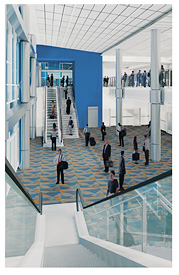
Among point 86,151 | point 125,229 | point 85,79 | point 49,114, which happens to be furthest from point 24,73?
point 85,79

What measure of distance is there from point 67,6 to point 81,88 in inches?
672

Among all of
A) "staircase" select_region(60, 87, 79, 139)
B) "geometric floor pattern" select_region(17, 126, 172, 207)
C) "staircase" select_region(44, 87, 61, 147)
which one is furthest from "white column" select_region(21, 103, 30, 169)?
"staircase" select_region(60, 87, 79, 139)

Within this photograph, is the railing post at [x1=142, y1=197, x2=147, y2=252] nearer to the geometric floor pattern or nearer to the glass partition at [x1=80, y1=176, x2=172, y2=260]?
the glass partition at [x1=80, y1=176, x2=172, y2=260]

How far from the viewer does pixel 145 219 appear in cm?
442

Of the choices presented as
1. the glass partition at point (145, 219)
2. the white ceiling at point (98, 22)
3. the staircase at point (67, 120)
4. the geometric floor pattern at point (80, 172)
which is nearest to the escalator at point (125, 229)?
the glass partition at point (145, 219)

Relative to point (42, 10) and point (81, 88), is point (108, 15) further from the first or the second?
point (81, 88)

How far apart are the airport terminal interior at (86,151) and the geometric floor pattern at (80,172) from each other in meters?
0.05

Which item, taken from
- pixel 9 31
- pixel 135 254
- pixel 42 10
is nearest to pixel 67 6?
pixel 42 10

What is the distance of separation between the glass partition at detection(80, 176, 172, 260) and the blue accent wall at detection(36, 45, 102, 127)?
26.2 metres

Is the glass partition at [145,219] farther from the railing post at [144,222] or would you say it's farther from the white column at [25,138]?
the white column at [25,138]

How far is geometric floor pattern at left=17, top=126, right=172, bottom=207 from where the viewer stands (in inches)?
490

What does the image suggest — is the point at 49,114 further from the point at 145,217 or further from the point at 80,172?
the point at 145,217

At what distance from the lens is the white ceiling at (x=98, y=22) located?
14703 mm

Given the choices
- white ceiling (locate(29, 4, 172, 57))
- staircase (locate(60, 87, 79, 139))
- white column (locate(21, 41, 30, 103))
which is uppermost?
white ceiling (locate(29, 4, 172, 57))
